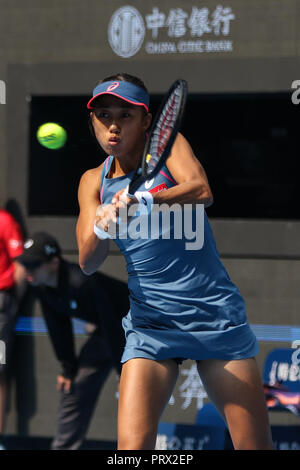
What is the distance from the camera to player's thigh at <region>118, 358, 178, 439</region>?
2775 mm

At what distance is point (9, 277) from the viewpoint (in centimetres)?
493

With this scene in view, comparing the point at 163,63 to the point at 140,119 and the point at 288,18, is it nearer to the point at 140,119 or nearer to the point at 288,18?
the point at 288,18

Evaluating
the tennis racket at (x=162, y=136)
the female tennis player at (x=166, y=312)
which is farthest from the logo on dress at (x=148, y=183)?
the tennis racket at (x=162, y=136)

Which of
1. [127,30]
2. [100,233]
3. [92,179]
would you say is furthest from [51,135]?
[100,233]

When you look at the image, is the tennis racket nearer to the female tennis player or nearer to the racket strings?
the racket strings

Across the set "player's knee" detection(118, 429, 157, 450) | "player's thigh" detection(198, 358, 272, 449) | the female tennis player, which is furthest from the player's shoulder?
"player's knee" detection(118, 429, 157, 450)

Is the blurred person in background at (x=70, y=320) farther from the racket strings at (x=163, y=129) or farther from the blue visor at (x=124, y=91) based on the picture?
the racket strings at (x=163, y=129)

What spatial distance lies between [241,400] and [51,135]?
2668 mm

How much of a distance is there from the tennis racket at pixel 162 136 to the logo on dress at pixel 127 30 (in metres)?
2.20

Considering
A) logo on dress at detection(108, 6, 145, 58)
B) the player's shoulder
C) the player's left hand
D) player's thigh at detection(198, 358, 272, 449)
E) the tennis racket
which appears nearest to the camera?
the player's left hand

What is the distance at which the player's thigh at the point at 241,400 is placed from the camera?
112 inches

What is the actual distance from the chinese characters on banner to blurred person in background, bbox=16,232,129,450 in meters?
1.40
